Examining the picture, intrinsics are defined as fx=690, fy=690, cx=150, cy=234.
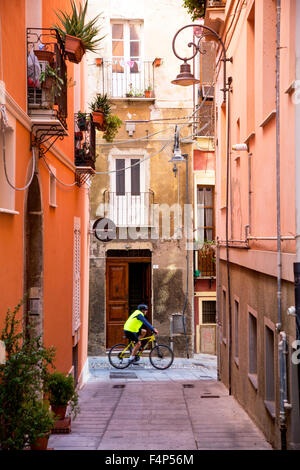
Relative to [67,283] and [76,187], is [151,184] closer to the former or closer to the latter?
[76,187]

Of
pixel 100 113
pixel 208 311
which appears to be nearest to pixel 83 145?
pixel 100 113

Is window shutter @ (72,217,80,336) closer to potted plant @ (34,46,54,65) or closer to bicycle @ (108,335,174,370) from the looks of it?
bicycle @ (108,335,174,370)

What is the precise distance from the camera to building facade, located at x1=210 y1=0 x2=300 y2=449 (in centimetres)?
768

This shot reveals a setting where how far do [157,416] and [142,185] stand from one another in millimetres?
12986

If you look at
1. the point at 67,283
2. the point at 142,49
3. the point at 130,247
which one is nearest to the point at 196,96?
the point at 142,49

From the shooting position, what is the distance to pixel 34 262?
10406 mm

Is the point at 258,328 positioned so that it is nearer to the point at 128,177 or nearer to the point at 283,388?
the point at 283,388

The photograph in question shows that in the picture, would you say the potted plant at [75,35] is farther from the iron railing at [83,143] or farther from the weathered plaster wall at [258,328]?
the weathered plaster wall at [258,328]

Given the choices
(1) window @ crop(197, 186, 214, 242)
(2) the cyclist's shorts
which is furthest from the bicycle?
(1) window @ crop(197, 186, 214, 242)

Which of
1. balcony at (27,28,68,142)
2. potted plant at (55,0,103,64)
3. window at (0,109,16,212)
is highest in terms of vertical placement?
potted plant at (55,0,103,64)

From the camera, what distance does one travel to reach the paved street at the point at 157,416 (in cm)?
920

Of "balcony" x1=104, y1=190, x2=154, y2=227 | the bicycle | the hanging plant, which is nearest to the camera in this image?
the hanging plant

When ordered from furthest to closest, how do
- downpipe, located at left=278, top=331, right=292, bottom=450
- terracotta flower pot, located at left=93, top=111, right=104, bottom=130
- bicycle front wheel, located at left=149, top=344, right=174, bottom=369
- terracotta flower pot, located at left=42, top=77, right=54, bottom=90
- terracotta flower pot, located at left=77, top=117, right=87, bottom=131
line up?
bicycle front wheel, located at left=149, top=344, right=174, bottom=369, terracotta flower pot, located at left=93, top=111, right=104, bottom=130, terracotta flower pot, located at left=77, top=117, right=87, bottom=131, terracotta flower pot, located at left=42, top=77, right=54, bottom=90, downpipe, located at left=278, top=331, right=292, bottom=450

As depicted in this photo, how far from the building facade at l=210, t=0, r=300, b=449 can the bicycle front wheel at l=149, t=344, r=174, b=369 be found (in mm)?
2773
